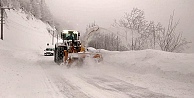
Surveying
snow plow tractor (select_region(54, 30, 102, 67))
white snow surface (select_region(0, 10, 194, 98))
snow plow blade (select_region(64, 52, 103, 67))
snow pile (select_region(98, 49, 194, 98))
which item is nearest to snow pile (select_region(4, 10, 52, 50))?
snow plow tractor (select_region(54, 30, 102, 67))

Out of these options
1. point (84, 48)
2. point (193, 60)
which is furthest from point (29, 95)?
point (84, 48)

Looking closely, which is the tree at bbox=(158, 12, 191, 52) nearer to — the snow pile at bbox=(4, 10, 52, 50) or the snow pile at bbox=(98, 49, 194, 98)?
the snow pile at bbox=(98, 49, 194, 98)

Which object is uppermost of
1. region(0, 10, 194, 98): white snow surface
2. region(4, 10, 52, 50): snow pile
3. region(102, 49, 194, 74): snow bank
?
region(4, 10, 52, 50): snow pile

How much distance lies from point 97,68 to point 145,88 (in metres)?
6.92

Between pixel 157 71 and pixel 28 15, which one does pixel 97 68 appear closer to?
pixel 157 71

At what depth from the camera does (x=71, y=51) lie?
1714 centimetres

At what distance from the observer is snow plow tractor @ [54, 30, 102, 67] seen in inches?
618

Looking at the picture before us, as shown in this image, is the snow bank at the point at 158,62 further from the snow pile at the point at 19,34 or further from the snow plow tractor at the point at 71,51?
the snow pile at the point at 19,34

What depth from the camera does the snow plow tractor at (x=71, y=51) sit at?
1570 centimetres

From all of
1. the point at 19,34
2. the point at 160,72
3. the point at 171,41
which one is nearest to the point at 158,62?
the point at 160,72

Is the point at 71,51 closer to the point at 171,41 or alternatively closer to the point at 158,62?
the point at 158,62

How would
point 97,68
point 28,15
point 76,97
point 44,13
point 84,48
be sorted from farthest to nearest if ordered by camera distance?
point 44,13
point 28,15
point 84,48
point 97,68
point 76,97

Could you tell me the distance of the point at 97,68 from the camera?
48.8 feet

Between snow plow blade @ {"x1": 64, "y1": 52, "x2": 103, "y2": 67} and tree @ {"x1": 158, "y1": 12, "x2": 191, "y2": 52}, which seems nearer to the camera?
snow plow blade @ {"x1": 64, "y1": 52, "x2": 103, "y2": 67}
